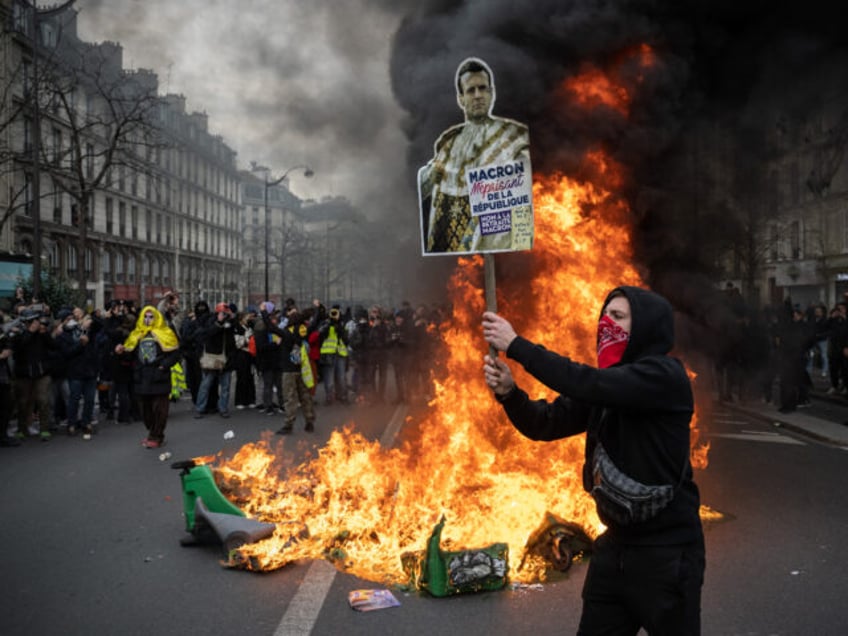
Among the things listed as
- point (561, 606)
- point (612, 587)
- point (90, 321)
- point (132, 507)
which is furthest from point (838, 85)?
point (90, 321)

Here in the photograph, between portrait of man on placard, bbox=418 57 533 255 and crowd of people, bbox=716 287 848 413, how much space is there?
27.0 ft

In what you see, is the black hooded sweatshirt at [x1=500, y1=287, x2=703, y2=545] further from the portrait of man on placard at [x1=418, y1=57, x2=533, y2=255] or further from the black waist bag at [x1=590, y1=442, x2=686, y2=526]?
the portrait of man on placard at [x1=418, y1=57, x2=533, y2=255]

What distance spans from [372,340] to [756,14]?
28.0 feet

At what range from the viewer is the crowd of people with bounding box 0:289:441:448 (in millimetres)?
9102

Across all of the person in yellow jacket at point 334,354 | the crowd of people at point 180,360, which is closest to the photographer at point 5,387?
the crowd of people at point 180,360

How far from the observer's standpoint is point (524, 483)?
5.23m

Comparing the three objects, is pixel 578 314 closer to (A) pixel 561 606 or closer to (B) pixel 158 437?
(A) pixel 561 606

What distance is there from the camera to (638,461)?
234 centimetres

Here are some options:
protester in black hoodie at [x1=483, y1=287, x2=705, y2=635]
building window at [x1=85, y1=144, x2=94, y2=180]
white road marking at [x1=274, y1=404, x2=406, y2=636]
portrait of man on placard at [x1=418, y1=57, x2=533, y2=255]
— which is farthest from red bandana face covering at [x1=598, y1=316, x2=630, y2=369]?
building window at [x1=85, y1=144, x2=94, y2=180]

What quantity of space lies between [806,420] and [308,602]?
380 inches

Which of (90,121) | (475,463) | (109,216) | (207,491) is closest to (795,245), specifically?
(90,121)

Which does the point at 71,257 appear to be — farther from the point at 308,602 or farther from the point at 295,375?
the point at 308,602

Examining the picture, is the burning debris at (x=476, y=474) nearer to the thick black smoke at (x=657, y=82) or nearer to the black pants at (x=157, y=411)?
the thick black smoke at (x=657, y=82)

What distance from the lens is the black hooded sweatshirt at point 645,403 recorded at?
2275 millimetres
